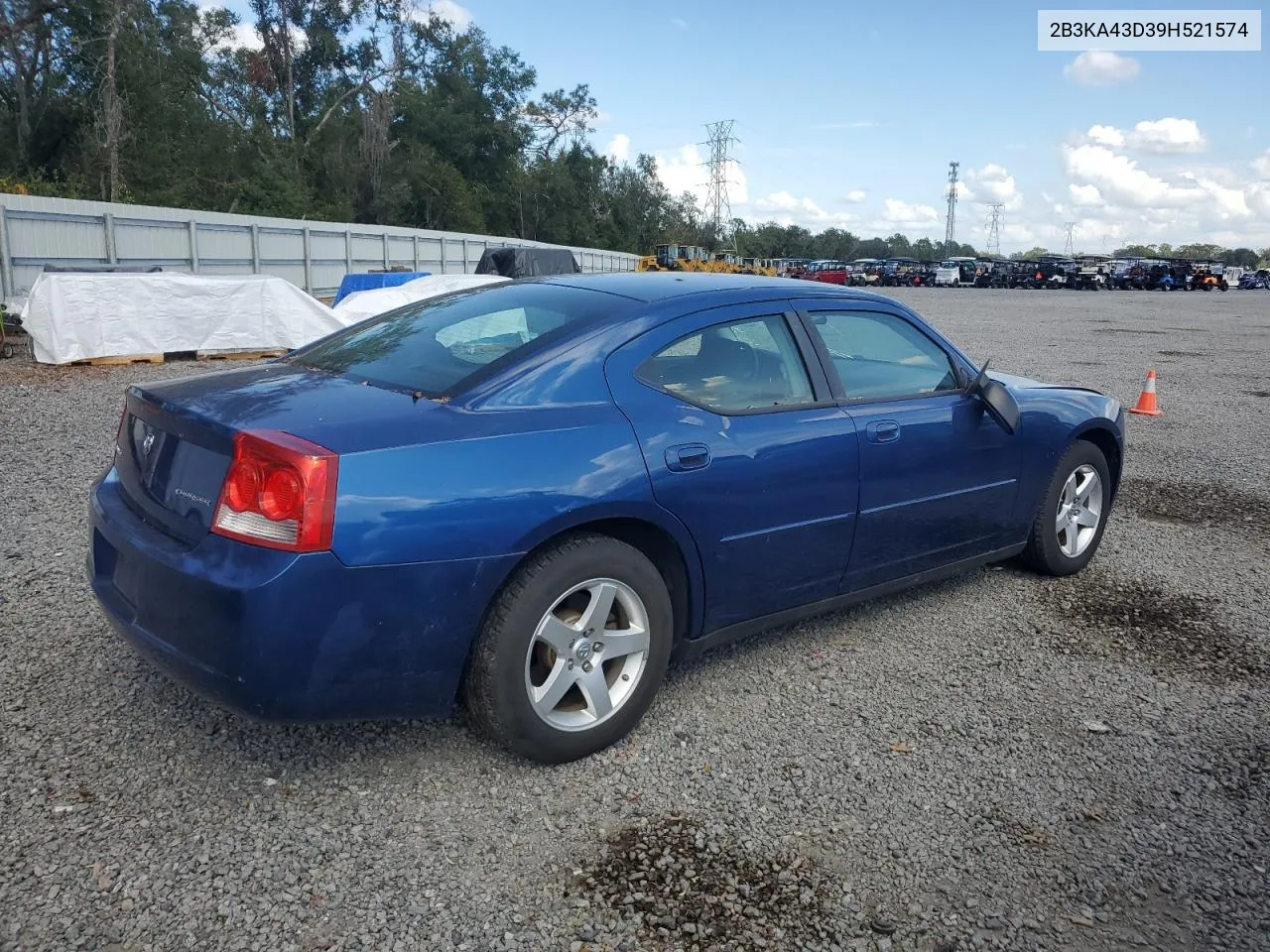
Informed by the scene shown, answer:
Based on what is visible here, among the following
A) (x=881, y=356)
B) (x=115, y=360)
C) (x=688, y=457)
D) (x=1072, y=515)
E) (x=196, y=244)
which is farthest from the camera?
(x=196, y=244)

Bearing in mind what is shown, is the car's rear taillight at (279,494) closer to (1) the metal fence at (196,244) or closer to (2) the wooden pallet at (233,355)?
(2) the wooden pallet at (233,355)

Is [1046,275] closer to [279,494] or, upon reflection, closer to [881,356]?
[881,356]

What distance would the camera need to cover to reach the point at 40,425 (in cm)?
859

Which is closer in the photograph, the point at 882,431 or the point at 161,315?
the point at 882,431

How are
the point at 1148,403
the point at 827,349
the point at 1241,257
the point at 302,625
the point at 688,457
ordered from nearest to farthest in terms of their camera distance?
the point at 302,625 → the point at 688,457 → the point at 827,349 → the point at 1148,403 → the point at 1241,257

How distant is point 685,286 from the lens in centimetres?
378

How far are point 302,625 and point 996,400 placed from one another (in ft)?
9.93

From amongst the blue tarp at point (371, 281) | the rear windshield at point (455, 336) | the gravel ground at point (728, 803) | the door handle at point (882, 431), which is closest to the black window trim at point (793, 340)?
the door handle at point (882, 431)

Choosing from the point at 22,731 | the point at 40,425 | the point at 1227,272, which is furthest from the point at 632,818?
the point at 1227,272

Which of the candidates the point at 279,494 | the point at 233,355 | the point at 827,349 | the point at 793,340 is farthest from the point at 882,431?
the point at 233,355

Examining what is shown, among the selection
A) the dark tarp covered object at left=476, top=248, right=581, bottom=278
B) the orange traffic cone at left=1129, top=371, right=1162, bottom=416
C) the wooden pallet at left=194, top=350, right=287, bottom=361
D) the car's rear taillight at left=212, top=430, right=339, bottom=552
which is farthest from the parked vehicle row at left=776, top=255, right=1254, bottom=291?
the car's rear taillight at left=212, top=430, right=339, bottom=552

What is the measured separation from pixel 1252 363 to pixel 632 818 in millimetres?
17375

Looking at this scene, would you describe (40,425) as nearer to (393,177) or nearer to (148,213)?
(148,213)

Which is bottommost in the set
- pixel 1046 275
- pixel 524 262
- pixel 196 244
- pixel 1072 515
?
pixel 1072 515
